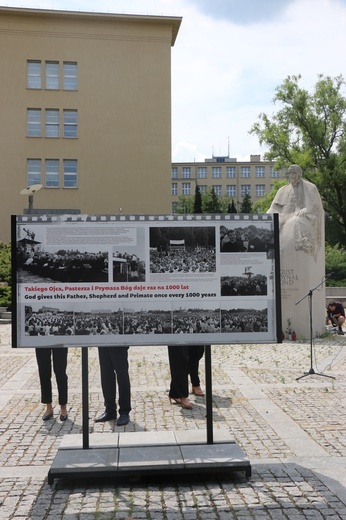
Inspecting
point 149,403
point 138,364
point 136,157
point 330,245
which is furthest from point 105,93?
point 149,403

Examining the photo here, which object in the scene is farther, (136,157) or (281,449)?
(136,157)

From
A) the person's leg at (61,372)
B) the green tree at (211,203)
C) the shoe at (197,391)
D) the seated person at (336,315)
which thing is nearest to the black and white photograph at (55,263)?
the person's leg at (61,372)

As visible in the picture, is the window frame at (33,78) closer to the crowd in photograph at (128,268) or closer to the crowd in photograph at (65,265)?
the crowd in photograph at (65,265)

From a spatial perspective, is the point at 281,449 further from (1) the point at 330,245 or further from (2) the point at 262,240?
(1) the point at 330,245

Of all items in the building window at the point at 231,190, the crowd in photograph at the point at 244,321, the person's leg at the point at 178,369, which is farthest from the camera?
the building window at the point at 231,190

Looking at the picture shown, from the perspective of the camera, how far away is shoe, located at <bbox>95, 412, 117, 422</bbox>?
22.8 feet

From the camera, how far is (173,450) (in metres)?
5.27

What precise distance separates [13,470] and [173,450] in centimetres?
133

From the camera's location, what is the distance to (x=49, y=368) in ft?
23.3

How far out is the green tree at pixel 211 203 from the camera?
89769 millimetres

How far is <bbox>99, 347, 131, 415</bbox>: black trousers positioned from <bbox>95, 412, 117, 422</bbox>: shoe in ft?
0.11

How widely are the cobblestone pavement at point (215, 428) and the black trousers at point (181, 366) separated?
25 centimetres

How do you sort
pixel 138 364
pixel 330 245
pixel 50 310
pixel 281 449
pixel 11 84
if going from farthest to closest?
pixel 330 245 < pixel 11 84 < pixel 138 364 < pixel 281 449 < pixel 50 310

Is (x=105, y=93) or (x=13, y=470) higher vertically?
(x=105, y=93)
